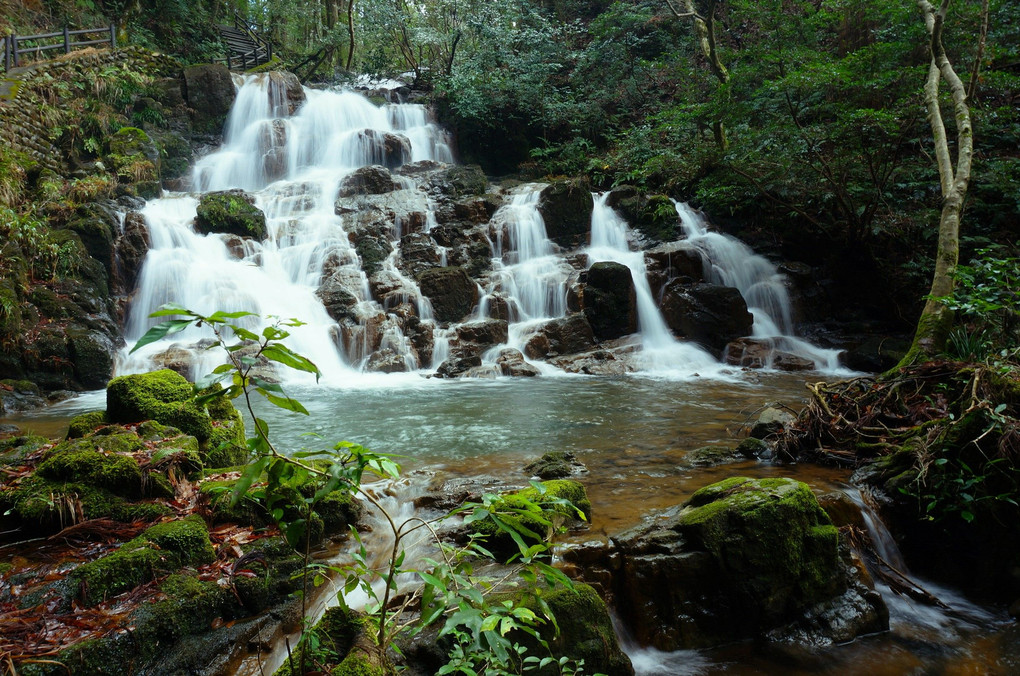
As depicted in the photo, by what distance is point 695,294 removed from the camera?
1298 centimetres

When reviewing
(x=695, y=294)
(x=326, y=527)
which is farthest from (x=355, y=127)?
(x=326, y=527)

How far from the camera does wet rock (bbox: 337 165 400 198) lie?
16.9 m

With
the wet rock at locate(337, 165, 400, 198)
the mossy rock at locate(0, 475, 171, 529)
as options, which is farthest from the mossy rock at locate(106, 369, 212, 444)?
the wet rock at locate(337, 165, 400, 198)

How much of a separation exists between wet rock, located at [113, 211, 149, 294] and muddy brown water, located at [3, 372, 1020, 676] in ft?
12.6

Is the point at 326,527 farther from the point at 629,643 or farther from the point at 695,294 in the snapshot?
the point at 695,294

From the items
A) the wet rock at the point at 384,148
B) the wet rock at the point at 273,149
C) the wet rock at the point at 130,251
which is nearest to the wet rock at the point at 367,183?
the wet rock at the point at 384,148

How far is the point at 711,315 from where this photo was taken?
12.7 meters

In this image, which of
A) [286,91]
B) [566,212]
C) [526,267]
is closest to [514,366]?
[526,267]

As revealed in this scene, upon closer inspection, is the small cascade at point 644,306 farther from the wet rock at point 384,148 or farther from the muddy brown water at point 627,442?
the wet rock at point 384,148

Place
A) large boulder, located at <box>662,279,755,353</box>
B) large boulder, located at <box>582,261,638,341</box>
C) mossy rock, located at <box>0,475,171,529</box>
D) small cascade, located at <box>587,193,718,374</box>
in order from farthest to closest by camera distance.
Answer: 1. large boulder, located at <box>582,261,638,341</box>
2. large boulder, located at <box>662,279,755,353</box>
3. small cascade, located at <box>587,193,718,374</box>
4. mossy rock, located at <box>0,475,171,529</box>

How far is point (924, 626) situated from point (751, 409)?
4762 mm

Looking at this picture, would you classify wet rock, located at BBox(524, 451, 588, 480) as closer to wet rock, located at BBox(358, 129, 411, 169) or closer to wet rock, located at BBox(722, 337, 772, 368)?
wet rock, located at BBox(722, 337, 772, 368)

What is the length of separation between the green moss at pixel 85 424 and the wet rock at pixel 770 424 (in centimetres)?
622

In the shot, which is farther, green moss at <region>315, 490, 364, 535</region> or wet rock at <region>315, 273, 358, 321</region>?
wet rock at <region>315, 273, 358, 321</region>
